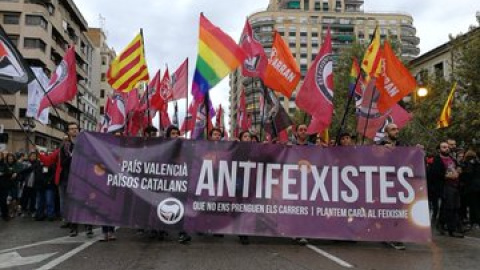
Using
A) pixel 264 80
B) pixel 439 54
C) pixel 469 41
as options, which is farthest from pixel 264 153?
pixel 439 54

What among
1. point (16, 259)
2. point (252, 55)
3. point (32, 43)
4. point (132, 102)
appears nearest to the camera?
point (16, 259)

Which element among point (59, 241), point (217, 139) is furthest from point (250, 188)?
point (59, 241)

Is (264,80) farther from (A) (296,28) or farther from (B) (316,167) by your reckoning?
(A) (296,28)

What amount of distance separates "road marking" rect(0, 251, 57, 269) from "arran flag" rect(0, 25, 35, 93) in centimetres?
364

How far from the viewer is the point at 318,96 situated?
10156mm

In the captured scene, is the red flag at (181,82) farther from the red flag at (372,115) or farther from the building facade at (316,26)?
the building facade at (316,26)

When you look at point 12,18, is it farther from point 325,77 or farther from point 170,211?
point 170,211

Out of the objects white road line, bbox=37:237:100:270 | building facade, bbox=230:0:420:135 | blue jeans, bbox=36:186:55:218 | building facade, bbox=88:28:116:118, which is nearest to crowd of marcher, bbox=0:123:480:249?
blue jeans, bbox=36:186:55:218

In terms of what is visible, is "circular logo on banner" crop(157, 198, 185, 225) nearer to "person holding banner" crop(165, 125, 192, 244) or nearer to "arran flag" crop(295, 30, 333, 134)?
"person holding banner" crop(165, 125, 192, 244)

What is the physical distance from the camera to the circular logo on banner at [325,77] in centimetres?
1016

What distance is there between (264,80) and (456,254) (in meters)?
5.31

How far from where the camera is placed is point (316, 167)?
8898 millimetres

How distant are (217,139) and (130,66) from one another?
3.81 meters

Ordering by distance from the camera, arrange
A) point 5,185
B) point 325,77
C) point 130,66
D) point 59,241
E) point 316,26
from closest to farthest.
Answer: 1. point 59,241
2. point 325,77
3. point 130,66
4. point 5,185
5. point 316,26
